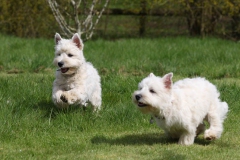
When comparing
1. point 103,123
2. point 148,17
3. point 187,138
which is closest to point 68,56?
point 103,123

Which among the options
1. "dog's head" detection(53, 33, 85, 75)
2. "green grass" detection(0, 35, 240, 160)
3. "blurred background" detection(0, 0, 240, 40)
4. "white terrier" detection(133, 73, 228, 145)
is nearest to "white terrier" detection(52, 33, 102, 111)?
"dog's head" detection(53, 33, 85, 75)

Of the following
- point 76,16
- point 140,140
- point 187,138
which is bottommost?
point 140,140

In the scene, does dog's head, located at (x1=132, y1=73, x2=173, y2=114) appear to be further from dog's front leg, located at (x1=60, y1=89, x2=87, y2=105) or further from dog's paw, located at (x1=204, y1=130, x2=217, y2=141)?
dog's front leg, located at (x1=60, y1=89, x2=87, y2=105)

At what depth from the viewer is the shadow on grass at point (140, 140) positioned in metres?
6.95

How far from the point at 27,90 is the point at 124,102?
1537 mm

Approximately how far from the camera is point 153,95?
6406 mm

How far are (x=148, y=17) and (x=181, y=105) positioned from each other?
13.3 m

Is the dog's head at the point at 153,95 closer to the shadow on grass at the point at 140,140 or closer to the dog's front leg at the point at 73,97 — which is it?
the shadow on grass at the point at 140,140

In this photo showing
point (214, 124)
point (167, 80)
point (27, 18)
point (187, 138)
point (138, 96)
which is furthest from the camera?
point (27, 18)

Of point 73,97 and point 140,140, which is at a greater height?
point 73,97

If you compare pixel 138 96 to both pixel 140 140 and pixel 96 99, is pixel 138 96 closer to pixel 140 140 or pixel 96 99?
pixel 140 140

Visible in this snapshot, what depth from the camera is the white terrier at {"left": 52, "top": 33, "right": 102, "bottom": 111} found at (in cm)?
779

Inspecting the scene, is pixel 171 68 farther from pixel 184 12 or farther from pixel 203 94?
pixel 184 12

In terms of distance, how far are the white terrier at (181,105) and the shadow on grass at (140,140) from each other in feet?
0.42
